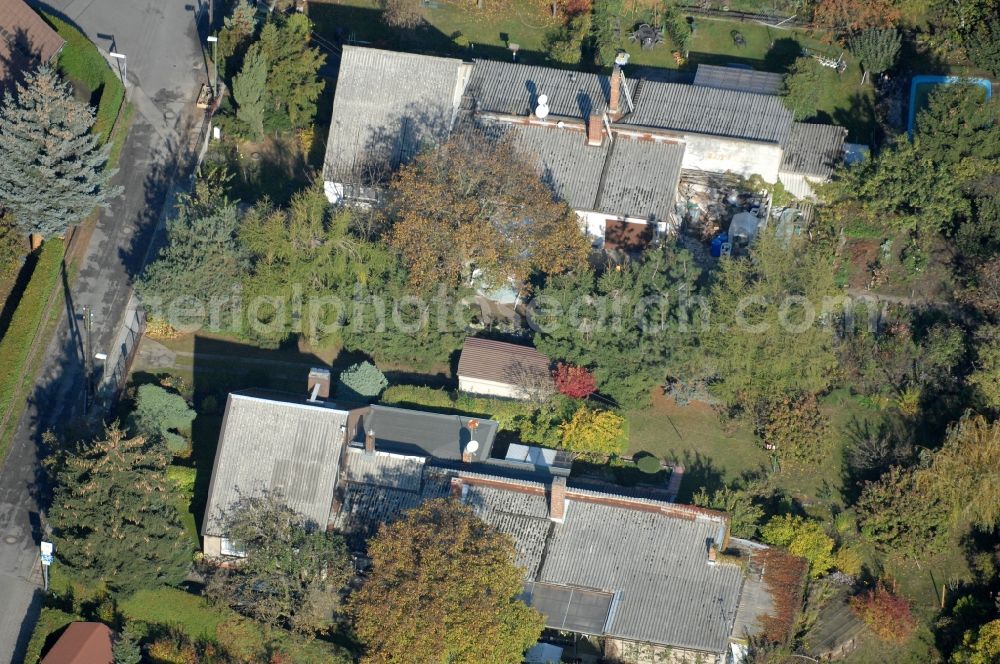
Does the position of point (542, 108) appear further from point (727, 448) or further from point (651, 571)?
point (651, 571)

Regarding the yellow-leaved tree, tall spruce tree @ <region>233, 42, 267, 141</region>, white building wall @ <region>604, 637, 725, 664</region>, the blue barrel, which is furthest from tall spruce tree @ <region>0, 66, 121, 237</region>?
white building wall @ <region>604, 637, 725, 664</region>

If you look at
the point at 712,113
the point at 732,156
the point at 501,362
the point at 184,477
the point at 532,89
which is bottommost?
the point at 184,477

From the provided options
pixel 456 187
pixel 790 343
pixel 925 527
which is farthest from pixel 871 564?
pixel 456 187

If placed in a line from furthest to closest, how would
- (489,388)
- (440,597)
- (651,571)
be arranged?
(489,388) < (651,571) < (440,597)

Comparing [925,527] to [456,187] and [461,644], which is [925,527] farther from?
[456,187]

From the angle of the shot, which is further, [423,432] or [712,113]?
[712,113]

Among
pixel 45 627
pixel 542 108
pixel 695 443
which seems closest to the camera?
pixel 45 627

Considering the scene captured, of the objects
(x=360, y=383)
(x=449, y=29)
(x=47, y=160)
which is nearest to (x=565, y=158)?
(x=449, y=29)

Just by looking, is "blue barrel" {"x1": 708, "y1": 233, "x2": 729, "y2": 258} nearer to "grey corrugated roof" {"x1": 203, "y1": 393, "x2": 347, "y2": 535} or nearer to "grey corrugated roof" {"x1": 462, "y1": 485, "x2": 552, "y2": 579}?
"grey corrugated roof" {"x1": 462, "y1": 485, "x2": 552, "y2": 579}
